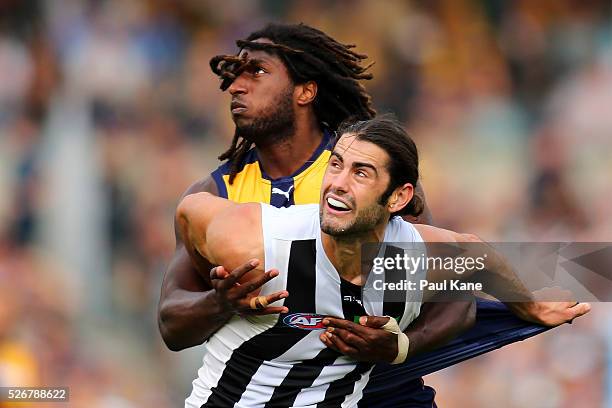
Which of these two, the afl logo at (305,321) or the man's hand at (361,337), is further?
the afl logo at (305,321)

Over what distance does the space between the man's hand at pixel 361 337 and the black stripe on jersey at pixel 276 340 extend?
0.14 metres

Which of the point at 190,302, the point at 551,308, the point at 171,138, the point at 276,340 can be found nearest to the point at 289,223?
the point at 276,340

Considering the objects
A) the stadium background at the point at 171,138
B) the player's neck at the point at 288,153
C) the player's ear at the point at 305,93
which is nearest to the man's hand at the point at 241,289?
the player's neck at the point at 288,153

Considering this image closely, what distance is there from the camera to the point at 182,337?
469 centimetres

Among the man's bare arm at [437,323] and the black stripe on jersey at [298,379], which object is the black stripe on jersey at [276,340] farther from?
the man's bare arm at [437,323]

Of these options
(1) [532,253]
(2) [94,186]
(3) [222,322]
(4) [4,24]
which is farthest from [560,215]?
(4) [4,24]

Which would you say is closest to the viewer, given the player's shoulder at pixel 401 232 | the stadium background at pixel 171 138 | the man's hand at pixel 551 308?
the player's shoulder at pixel 401 232

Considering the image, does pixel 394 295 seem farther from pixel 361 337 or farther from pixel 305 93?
pixel 305 93

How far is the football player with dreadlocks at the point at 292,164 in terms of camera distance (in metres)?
4.63

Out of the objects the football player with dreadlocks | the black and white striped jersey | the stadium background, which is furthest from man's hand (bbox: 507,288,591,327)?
the stadium background

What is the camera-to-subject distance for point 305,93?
4.99 m

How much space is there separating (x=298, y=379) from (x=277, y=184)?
0.85 metres

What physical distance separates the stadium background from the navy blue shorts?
2507 millimetres

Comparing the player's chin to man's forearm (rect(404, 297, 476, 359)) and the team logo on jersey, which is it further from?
the team logo on jersey
